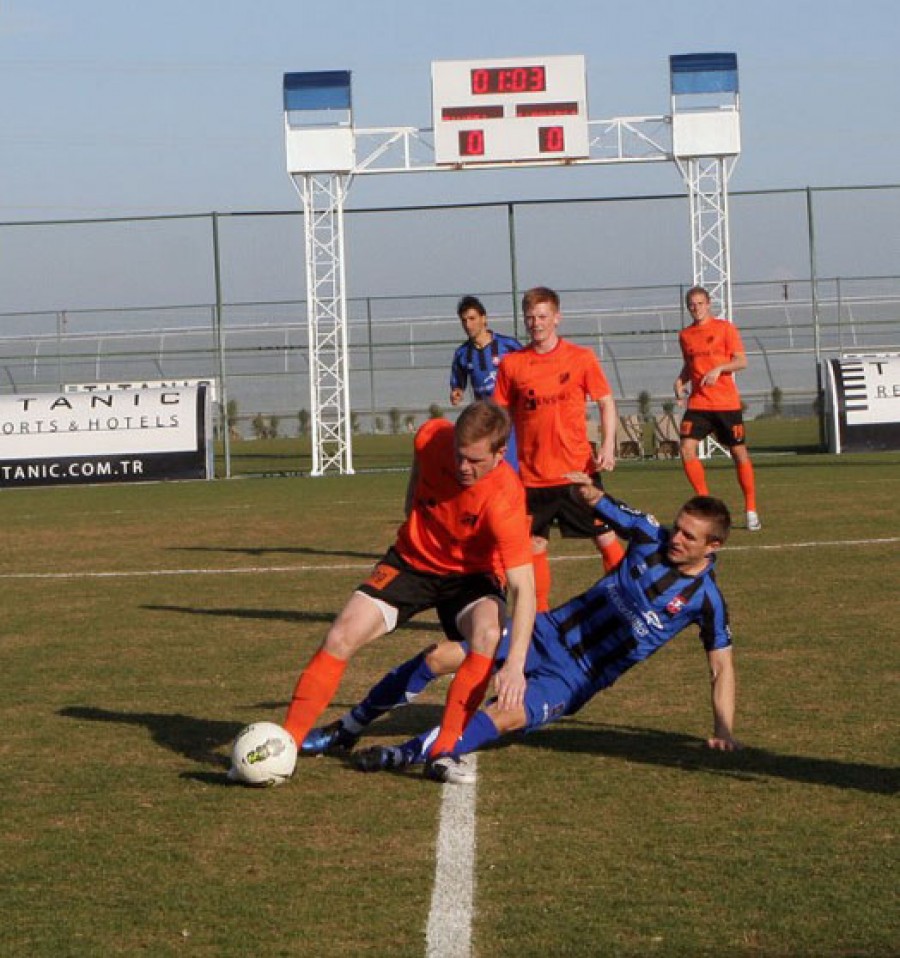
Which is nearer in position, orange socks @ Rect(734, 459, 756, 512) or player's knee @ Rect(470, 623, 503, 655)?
player's knee @ Rect(470, 623, 503, 655)

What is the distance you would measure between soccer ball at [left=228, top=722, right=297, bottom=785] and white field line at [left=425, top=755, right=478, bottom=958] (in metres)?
0.58

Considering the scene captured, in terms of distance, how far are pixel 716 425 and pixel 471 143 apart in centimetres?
1396

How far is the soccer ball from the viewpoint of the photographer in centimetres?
649

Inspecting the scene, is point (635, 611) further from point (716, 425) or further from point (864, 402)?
point (864, 402)

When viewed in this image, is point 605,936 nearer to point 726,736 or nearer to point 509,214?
point 726,736

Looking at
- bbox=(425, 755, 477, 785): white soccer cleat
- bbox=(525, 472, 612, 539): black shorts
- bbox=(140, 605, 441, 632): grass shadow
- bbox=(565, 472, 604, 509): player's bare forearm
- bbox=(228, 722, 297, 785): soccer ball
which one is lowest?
bbox=(425, 755, 477, 785): white soccer cleat

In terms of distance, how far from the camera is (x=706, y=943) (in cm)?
466

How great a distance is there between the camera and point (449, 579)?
6.95 m

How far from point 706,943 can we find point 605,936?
0.86ft

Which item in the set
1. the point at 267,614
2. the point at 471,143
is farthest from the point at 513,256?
the point at 267,614

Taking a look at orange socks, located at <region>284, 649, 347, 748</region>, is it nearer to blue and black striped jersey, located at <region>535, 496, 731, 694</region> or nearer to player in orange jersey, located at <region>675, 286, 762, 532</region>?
blue and black striped jersey, located at <region>535, 496, 731, 694</region>

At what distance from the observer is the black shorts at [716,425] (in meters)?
16.4

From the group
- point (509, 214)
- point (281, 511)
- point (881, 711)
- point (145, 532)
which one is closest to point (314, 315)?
point (509, 214)

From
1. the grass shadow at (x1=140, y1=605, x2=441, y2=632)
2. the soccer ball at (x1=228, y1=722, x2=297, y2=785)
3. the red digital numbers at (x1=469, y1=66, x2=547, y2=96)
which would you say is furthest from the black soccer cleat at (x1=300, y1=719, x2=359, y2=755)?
the red digital numbers at (x1=469, y1=66, x2=547, y2=96)
